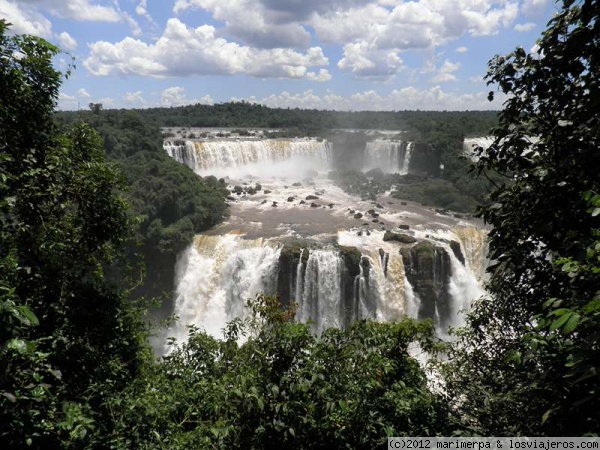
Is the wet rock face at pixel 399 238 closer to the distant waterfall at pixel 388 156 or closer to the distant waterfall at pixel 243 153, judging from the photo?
the distant waterfall at pixel 243 153

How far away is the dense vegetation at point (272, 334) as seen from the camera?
2830mm

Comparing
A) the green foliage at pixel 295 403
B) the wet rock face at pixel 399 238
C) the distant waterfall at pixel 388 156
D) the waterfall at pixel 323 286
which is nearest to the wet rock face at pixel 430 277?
the wet rock face at pixel 399 238

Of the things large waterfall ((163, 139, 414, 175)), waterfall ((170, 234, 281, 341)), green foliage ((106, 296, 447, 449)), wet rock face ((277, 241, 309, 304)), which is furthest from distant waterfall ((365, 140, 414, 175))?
green foliage ((106, 296, 447, 449))

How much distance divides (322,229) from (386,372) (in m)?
17.7

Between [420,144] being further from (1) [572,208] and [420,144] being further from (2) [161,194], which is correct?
(1) [572,208]

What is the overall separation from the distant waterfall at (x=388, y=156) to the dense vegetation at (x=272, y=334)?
35779 millimetres

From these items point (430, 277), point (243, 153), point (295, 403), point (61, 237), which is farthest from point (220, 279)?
point (243, 153)

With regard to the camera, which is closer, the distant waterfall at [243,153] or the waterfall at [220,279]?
the waterfall at [220,279]

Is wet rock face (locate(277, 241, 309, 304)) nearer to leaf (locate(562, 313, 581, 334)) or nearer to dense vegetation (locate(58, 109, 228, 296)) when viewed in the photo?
dense vegetation (locate(58, 109, 228, 296))

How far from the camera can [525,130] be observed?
3.26m

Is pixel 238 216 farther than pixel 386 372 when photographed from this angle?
Yes

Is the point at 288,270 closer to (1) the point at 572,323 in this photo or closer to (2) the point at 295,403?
(2) the point at 295,403

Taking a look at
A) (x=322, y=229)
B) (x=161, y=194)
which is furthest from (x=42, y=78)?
(x=161, y=194)

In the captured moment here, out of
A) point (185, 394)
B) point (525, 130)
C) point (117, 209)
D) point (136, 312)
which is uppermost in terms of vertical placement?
point (525, 130)
